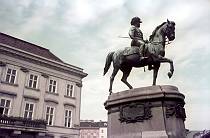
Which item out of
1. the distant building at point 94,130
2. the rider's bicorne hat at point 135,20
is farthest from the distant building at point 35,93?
the distant building at point 94,130

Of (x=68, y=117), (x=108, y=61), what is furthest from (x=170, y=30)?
(x=68, y=117)

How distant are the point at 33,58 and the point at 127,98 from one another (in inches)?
930

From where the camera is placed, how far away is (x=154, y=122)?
7656 millimetres

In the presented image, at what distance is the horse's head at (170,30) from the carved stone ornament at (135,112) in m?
2.61

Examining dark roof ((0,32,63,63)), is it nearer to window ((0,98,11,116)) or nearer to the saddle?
window ((0,98,11,116))

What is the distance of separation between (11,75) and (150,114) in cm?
2328

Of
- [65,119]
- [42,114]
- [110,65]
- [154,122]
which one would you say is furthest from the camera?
[65,119]

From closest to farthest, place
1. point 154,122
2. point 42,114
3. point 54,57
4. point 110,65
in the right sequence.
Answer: point 154,122 < point 110,65 < point 42,114 < point 54,57

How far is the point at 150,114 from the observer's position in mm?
7777

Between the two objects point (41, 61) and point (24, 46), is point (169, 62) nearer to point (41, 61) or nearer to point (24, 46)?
point (41, 61)

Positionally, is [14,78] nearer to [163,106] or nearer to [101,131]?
[163,106]

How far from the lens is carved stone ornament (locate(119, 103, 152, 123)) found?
25.8 ft

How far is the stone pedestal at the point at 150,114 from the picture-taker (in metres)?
7.50

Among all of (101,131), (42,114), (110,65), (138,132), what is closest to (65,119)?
(42,114)
